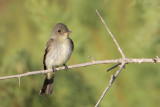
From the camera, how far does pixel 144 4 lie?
304 cm

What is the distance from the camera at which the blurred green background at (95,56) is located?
3.11m

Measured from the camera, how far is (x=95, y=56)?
313cm

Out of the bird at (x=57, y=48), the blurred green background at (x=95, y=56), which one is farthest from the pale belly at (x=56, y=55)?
the blurred green background at (x=95, y=56)

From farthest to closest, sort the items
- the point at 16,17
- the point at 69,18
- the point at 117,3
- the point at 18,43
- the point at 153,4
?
the point at 16,17 < the point at 18,43 < the point at 69,18 < the point at 117,3 < the point at 153,4

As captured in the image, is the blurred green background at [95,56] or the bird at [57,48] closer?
the blurred green background at [95,56]

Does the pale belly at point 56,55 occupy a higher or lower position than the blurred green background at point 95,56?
higher

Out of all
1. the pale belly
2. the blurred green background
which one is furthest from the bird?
the blurred green background

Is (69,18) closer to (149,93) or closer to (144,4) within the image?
(144,4)

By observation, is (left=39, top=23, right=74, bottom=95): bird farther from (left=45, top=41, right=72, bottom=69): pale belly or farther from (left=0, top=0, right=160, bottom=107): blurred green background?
(left=0, top=0, right=160, bottom=107): blurred green background

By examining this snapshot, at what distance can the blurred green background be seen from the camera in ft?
10.2

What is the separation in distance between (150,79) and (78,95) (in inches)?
24.6

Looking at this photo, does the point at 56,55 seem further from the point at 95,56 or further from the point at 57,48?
the point at 95,56

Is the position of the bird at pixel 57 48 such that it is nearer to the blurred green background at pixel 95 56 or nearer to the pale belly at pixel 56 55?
the pale belly at pixel 56 55

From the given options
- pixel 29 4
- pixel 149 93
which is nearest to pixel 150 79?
pixel 149 93
